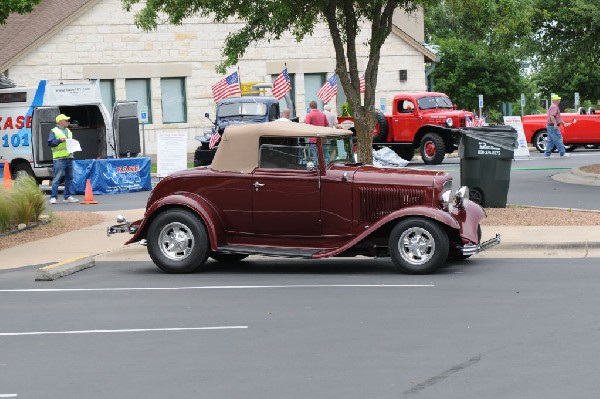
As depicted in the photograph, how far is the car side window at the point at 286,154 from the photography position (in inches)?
559

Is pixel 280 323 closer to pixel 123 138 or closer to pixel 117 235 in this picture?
pixel 117 235

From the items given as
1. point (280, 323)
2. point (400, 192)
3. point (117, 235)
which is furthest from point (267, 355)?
point (117, 235)

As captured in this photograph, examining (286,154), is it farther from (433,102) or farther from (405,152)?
(433,102)

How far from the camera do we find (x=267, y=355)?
9.23 metres

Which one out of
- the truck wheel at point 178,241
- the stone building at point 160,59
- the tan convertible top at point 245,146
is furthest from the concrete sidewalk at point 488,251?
the stone building at point 160,59

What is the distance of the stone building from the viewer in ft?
154

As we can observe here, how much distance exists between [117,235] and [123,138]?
42.0 ft

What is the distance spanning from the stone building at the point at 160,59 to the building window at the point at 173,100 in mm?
40

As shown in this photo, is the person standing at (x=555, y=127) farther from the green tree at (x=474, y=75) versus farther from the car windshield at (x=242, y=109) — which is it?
the green tree at (x=474, y=75)

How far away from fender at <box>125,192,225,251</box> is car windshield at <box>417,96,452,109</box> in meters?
21.4

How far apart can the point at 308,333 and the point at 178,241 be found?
4.53 meters

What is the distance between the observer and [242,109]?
3488 centimetres

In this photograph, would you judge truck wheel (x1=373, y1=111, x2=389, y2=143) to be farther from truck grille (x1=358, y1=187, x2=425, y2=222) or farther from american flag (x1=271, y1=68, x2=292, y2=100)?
truck grille (x1=358, y1=187, x2=425, y2=222)

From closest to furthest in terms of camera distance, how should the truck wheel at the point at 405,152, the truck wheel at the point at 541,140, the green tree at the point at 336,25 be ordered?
the green tree at the point at 336,25
the truck wheel at the point at 405,152
the truck wheel at the point at 541,140
